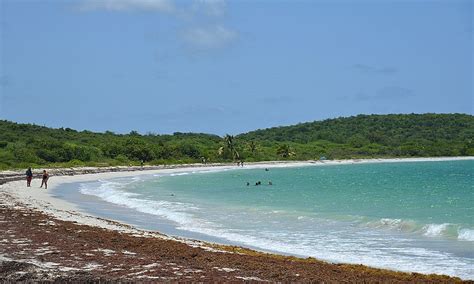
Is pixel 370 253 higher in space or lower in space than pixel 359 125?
lower

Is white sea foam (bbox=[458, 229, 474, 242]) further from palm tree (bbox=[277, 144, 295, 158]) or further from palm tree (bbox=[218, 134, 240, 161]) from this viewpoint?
palm tree (bbox=[277, 144, 295, 158])

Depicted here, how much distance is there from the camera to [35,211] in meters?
25.4

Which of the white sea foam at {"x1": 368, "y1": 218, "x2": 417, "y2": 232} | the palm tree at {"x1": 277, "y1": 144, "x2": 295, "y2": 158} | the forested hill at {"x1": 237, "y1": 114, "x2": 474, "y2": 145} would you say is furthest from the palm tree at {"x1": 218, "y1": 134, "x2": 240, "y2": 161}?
the white sea foam at {"x1": 368, "y1": 218, "x2": 417, "y2": 232}

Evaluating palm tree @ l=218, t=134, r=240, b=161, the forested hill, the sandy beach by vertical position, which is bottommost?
the sandy beach

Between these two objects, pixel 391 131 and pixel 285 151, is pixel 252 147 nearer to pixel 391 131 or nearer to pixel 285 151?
pixel 285 151

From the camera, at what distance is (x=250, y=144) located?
14025cm

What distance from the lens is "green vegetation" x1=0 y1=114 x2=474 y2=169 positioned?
93.4m

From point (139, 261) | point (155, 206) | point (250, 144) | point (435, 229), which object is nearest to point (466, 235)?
point (435, 229)

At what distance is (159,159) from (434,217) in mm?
88056

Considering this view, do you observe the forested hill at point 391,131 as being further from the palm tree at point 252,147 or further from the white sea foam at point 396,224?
the white sea foam at point 396,224

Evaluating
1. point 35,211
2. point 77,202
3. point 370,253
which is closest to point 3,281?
point 370,253

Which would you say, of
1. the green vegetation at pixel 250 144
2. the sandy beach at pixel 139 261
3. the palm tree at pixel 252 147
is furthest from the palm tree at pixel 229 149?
the sandy beach at pixel 139 261

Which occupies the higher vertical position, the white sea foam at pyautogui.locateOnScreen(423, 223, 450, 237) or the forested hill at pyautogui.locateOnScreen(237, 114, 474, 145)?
the forested hill at pyautogui.locateOnScreen(237, 114, 474, 145)

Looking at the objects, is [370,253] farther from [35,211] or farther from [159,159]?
[159,159]
